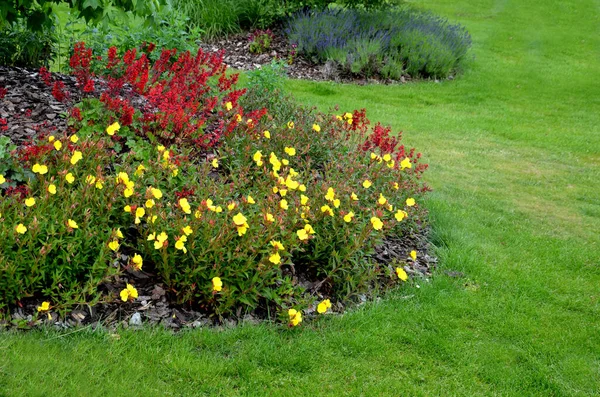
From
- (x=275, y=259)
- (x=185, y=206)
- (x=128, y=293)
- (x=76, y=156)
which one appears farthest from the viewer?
(x=76, y=156)

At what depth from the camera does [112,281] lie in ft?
12.1

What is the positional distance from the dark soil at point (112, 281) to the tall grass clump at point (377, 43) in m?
5.70

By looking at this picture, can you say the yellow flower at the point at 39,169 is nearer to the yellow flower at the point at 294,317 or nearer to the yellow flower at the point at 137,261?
the yellow flower at the point at 137,261

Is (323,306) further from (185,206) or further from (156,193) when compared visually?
(156,193)

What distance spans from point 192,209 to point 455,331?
69.7 inches

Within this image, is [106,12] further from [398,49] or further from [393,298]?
[398,49]

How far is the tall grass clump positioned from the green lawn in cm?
240

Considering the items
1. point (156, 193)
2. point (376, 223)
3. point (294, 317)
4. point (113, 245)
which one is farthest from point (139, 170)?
point (376, 223)

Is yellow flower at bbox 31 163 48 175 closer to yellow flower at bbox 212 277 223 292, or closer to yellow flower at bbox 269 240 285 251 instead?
yellow flower at bbox 212 277 223 292

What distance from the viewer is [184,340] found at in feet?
11.5

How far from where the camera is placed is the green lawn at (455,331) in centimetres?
325

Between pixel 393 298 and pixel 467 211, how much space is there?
1974mm

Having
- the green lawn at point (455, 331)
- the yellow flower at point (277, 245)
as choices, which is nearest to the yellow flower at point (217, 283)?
the green lawn at point (455, 331)

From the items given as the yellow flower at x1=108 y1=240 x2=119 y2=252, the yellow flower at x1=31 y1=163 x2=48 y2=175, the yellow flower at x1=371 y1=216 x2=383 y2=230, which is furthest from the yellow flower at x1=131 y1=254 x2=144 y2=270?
the yellow flower at x1=371 y1=216 x2=383 y2=230
